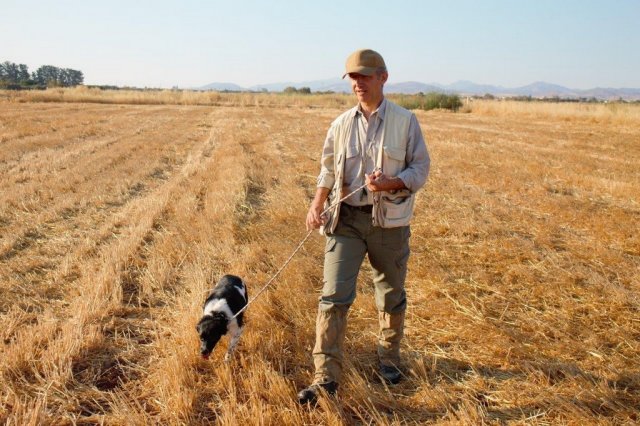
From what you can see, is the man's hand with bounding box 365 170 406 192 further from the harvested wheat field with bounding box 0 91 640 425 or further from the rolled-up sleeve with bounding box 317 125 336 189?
the harvested wheat field with bounding box 0 91 640 425

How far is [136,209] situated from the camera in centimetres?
788

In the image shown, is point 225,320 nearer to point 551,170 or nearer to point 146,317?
point 146,317

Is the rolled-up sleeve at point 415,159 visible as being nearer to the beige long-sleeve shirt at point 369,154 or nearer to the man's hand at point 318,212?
the beige long-sleeve shirt at point 369,154

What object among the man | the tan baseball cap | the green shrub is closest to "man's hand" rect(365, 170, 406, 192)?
the man

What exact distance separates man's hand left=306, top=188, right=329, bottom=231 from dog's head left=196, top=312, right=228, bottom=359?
39.9 inches

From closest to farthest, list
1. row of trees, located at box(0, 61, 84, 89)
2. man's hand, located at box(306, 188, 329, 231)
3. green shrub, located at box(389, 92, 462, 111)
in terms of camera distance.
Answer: man's hand, located at box(306, 188, 329, 231) → green shrub, located at box(389, 92, 462, 111) → row of trees, located at box(0, 61, 84, 89)

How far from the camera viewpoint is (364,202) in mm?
3328

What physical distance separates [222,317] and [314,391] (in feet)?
3.13

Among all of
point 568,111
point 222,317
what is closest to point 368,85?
point 222,317

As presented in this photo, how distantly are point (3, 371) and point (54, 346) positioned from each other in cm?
35

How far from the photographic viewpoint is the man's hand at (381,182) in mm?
3094

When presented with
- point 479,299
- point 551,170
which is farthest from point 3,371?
point 551,170

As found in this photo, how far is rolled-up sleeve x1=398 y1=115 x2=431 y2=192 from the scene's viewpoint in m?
3.22

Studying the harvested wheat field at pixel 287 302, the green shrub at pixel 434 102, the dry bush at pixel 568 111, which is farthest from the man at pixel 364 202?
the green shrub at pixel 434 102
